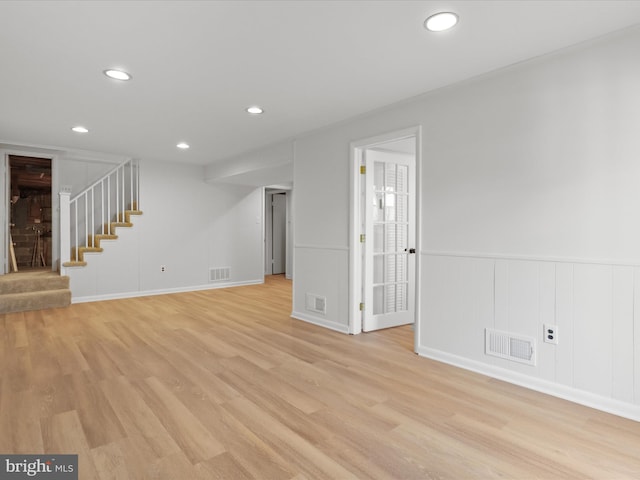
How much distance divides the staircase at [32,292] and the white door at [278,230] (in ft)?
16.0

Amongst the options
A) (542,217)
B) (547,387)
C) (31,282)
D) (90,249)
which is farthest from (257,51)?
(31,282)

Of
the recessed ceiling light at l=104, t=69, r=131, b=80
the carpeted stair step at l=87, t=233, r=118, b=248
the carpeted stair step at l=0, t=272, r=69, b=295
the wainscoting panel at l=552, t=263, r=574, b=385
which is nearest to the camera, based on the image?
the wainscoting panel at l=552, t=263, r=574, b=385

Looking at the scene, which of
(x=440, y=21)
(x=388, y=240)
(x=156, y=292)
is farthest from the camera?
(x=156, y=292)

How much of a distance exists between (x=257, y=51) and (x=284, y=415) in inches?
92.8

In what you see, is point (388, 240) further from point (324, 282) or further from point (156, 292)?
point (156, 292)

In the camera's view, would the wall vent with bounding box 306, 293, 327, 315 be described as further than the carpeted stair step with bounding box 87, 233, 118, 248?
No

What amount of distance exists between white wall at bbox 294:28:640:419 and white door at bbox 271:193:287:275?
6.27 meters

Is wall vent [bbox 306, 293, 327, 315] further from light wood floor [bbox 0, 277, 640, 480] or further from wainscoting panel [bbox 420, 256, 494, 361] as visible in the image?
wainscoting panel [bbox 420, 256, 494, 361]

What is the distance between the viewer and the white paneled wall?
225 cm

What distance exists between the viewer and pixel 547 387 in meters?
2.54

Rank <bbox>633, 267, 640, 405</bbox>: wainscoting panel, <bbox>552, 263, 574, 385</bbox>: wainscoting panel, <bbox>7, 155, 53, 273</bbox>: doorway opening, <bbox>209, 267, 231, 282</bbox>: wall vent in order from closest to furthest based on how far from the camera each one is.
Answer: <bbox>633, 267, 640, 405</bbox>: wainscoting panel → <bbox>552, 263, 574, 385</bbox>: wainscoting panel → <bbox>209, 267, 231, 282</bbox>: wall vent → <bbox>7, 155, 53, 273</bbox>: doorway opening

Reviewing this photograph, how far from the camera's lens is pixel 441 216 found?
10.4 feet

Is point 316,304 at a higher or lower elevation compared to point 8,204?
lower

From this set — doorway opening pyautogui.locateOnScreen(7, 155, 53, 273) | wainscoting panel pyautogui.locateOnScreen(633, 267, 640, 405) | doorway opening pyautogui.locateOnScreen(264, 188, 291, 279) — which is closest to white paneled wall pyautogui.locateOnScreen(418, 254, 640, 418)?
wainscoting panel pyautogui.locateOnScreen(633, 267, 640, 405)
